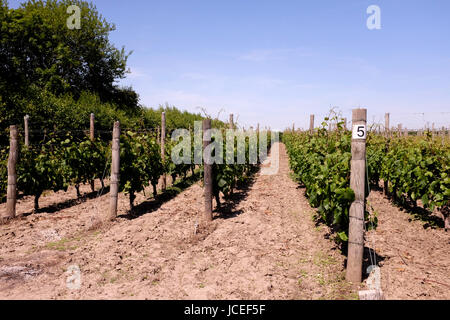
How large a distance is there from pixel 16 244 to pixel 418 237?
6944 millimetres

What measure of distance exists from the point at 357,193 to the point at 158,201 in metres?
5.70

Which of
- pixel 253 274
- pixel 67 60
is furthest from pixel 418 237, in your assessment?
pixel 67 60

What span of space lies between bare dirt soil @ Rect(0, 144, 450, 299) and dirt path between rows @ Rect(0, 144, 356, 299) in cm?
2

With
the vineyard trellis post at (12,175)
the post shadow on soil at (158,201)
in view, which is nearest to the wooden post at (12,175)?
the vineyard trellis post at (12,175)

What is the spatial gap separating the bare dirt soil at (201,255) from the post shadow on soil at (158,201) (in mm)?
87

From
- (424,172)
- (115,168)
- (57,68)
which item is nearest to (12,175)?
(115,168)

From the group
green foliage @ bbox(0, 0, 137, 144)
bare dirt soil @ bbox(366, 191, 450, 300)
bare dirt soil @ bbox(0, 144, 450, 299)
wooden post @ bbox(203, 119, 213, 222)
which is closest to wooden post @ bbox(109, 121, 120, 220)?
bare dirt soil @ bbox(0, 144, 450, 299)

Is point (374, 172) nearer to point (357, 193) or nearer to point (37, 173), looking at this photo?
point (357, 193)

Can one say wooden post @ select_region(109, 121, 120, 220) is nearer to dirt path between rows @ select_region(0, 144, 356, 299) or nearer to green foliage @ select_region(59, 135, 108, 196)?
dirt path between rows @ select_region(0, 144, 356, 299)

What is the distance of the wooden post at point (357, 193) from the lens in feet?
11.3

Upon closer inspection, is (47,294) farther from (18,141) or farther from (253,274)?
(18,141)

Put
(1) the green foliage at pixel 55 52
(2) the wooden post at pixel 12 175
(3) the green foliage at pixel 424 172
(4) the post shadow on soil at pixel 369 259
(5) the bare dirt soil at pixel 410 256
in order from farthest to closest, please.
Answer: (1) the green foliage at pixel 55 52 → (2) the wooden post at pixel 12 175 → (3) the green foliage at pixel 424 172 → (4) the post shadow on soil at pixel 369 259 → (5) the bare dirt soil at pixel 410 256

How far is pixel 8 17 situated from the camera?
1892cm

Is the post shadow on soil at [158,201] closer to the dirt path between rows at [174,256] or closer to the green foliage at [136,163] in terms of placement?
the dirt path between rows at [174,256]
